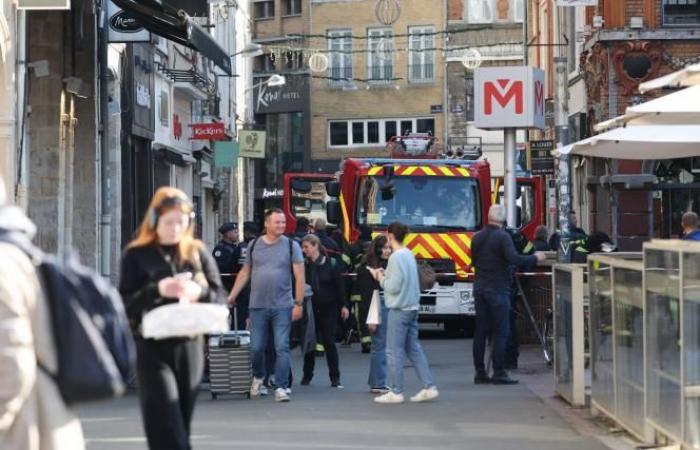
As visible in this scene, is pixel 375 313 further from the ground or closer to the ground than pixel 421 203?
closer to the ground

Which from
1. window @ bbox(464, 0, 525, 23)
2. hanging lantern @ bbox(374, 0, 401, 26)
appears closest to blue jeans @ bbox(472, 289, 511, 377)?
window @ bbox(464, 0, 525, 23)

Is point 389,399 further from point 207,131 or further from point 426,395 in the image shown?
point 207,131

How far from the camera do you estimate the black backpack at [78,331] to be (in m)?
6.08

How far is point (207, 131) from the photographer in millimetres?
37844

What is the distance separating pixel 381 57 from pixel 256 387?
52091 mm

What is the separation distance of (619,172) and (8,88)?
637 inches

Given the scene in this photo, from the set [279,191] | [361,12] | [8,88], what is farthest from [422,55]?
[8,88]

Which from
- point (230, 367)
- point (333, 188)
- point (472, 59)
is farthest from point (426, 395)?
point (472, 59)

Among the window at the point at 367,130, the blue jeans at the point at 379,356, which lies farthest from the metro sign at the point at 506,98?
the window at the point at 367,130

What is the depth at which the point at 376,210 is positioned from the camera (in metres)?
26.1

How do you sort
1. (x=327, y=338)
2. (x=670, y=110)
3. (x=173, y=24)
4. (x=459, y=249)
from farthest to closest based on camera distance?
(x=459, y=249)
(x=173, y=24)
(x=327, y=338)
(x=670, y=110)

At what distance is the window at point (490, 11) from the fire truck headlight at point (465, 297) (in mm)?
42432

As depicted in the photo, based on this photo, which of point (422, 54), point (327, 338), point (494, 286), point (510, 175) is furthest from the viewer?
point (422, 54)

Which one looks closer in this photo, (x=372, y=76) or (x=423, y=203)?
(x=423, y=203)
